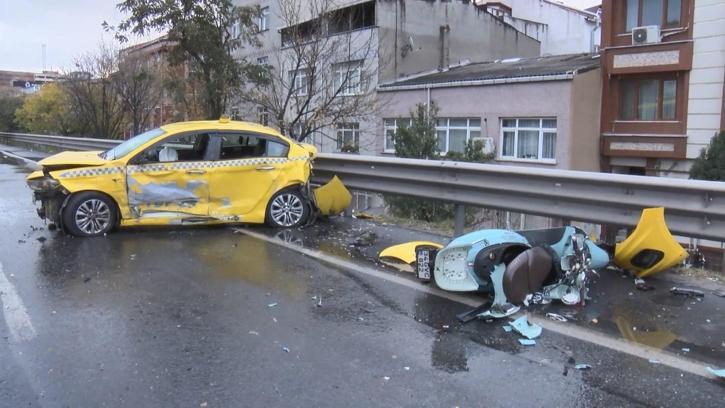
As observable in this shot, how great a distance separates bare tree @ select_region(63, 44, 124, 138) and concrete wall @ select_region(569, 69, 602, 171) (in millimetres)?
23137

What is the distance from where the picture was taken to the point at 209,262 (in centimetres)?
641

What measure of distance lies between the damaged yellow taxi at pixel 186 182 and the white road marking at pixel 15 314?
2192 mm

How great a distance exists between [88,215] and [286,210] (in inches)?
95.3

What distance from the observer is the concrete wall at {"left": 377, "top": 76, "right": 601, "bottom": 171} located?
78.7 ft

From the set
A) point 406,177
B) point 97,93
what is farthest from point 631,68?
point 97,93

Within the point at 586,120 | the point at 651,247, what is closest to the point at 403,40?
the point at 586,120

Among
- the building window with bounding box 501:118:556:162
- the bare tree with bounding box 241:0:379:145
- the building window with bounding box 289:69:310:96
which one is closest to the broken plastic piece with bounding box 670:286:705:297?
the bare tree with bounding box 241:0:379:145

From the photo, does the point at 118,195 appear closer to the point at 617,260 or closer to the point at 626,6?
the point at 617,260

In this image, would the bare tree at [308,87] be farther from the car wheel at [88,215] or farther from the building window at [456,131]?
the car wheel at [88,215]

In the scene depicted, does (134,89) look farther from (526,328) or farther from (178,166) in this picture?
(526,328)

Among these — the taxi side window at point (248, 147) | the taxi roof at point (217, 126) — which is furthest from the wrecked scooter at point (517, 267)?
the taxi roof at point (217, 126)

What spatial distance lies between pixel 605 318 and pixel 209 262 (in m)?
3.81

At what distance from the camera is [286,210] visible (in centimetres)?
830

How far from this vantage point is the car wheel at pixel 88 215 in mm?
7516
